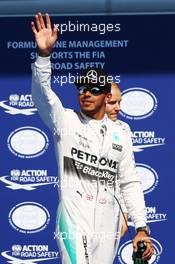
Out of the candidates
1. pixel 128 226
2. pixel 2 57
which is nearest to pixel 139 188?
pixel 128 226

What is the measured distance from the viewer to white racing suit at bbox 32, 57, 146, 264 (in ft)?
20.6

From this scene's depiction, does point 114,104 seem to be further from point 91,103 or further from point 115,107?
point 91,103

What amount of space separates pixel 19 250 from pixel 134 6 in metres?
1.92

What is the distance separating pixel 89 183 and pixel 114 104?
1.49 meters

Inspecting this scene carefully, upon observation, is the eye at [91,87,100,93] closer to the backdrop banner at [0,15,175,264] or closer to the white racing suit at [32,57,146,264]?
the white racing suit at [32,57,146,264]

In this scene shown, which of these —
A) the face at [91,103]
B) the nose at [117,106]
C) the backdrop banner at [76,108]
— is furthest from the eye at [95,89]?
the backdrop banner at [76,108]

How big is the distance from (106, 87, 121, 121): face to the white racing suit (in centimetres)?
114

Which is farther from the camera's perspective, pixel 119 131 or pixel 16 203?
pixel 16 203

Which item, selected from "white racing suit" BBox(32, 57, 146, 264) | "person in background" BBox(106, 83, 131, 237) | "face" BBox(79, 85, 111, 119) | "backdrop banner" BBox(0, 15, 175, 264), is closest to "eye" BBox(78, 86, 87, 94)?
"face" BBox(79, 85, 111, 119)

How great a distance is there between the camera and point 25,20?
7988mm

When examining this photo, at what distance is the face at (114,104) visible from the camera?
7629 millimetres

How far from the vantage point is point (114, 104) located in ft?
25.3

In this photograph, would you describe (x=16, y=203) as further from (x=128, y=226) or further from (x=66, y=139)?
(x=66, y=139)

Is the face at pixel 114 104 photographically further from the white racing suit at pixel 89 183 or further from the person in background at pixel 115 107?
the white racing suit at pixel 89 183
